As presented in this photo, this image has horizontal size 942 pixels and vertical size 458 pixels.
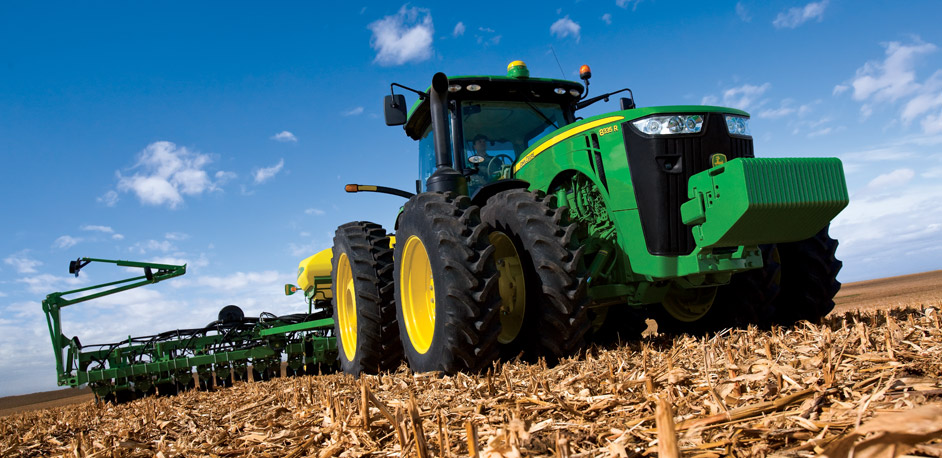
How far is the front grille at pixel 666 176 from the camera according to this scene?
166 inches

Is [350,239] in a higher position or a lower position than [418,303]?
higher

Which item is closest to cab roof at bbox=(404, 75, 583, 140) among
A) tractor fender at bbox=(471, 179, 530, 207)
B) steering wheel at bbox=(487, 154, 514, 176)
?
steering wheel at bbox=(487, 154, 514, 176)

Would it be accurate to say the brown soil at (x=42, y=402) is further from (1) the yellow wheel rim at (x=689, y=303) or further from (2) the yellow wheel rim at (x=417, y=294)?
(1) the yellow wheel rim at (x=689, y=303)

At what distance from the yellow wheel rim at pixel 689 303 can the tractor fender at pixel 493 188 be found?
153 centimetres

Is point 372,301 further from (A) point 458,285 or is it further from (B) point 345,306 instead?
(A) point 458,285

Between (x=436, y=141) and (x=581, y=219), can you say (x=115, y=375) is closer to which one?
(x=436, y=141)

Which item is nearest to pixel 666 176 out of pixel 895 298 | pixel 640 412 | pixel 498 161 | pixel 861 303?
pixel 498 161

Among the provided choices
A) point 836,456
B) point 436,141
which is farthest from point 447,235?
point 836,456

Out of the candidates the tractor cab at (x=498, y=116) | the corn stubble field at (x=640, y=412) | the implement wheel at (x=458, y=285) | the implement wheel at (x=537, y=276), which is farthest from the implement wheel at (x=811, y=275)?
the implement wheel at (x=458, y=285)

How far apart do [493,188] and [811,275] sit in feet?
8.58

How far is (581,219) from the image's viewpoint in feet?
15.8

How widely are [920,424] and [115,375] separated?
9.99m

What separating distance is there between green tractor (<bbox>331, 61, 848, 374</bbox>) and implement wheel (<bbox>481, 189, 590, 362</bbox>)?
10 millimetres

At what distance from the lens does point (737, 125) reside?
14.8 ft
